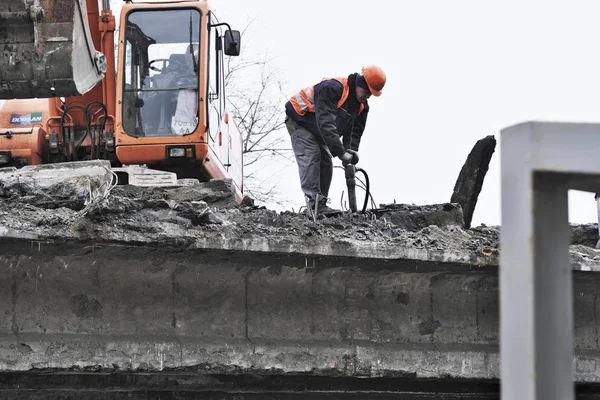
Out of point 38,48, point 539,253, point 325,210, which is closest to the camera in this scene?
point 539,253

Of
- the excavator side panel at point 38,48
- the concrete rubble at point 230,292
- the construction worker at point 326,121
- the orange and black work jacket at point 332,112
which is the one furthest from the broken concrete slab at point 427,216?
the excavator side panel at point 38,48

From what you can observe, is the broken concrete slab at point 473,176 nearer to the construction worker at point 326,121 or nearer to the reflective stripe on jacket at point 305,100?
the construction worker at point 326,121

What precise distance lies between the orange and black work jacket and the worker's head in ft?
0.23

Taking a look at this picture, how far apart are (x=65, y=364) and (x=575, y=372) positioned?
2683 millimetres

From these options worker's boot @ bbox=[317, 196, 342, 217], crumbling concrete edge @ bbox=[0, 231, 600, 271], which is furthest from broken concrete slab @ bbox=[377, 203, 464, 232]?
crumbling concrete edge @ bbox=[0, 231, 600, 271]

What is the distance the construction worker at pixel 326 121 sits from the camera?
8414 mm

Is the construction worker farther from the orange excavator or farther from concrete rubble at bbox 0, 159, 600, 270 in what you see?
concrete rubble at bbox 0, 159, 600, 270

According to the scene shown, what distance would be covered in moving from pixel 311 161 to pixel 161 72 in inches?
76.5

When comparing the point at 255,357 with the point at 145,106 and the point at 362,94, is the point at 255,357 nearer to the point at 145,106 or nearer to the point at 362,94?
the point at 362,94

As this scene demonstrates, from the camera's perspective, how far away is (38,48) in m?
5.88

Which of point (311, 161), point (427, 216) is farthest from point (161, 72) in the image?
point (427, 216)

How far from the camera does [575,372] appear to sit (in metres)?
5.51

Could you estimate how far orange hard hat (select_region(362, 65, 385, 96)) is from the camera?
8562 mm

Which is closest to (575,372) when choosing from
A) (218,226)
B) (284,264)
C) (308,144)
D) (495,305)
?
(495,305)
